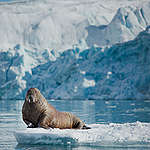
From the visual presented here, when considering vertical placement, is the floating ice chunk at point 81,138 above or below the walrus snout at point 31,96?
below

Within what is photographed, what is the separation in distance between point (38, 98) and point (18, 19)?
91960 millimetres

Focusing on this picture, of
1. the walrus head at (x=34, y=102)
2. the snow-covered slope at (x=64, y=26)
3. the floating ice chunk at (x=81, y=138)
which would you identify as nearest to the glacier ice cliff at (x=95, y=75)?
the snow-covered slope at (x=64, y=26)

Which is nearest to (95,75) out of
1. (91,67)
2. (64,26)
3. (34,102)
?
(91,67)

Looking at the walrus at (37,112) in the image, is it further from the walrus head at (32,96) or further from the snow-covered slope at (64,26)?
the snow-covered slope at (64,26)

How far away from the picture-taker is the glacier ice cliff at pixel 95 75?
42312mm

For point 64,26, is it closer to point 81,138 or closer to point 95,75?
point 95,75

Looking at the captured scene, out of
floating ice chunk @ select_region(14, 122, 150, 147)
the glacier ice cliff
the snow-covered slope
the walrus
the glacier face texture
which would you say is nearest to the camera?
floating ice chunk @ select_region(14, 122, 150, 147)

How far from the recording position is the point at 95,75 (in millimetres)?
45000

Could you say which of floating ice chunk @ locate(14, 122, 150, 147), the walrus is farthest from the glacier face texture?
floating ice chunk @ locate(14, 122, 150, 147)

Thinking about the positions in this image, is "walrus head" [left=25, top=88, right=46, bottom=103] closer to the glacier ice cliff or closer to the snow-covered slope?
the glacier ice cliff

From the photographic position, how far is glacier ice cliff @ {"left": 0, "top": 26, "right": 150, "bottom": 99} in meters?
42.3

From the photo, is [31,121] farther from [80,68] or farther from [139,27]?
[139,27]

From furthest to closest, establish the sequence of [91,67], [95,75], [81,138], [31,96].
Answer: [91,67] < [95,75] < [31,96] < [81,138]

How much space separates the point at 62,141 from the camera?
23.1 ft
